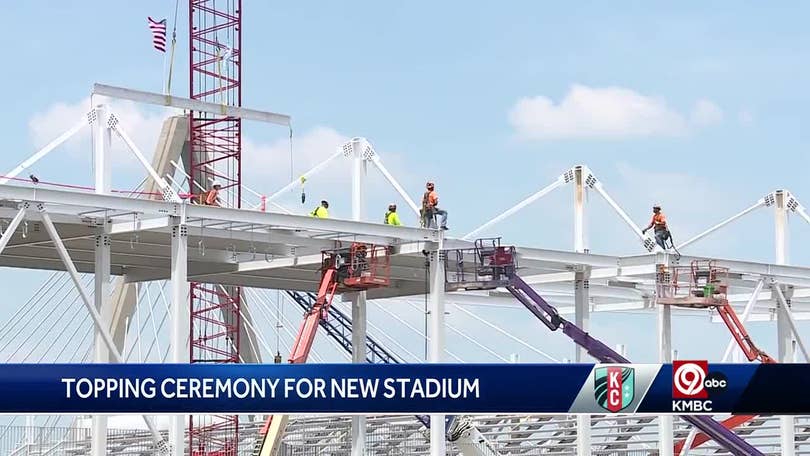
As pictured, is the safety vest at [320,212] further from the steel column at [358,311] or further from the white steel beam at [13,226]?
the white steel beam at [13,226]

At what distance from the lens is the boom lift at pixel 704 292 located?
167ft

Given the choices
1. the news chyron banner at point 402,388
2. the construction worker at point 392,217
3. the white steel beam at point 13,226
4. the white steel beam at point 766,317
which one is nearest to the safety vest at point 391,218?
the construction worker at point 392,217

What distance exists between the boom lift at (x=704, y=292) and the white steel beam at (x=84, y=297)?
617 inches

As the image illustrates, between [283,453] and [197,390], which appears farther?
[283,453]

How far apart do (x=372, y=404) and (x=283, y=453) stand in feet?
98.0

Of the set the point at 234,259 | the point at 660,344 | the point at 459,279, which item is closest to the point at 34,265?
the point at 234,259

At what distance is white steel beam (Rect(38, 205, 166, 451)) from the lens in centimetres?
4094

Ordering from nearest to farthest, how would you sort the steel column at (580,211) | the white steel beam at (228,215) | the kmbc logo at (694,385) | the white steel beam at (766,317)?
1. the kmbc logo at (694,385)
2. the white steel beam at (228,215)
3. the steel column at (580,211)
4. the white steel beam at (766,317)

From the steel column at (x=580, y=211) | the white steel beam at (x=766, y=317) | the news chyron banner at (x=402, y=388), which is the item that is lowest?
the news chyron banner at (x=402, y=388)

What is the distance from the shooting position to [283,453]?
6303 centimetres

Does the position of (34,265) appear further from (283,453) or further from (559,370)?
(559,370)

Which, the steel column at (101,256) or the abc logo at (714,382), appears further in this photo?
the steel column at (101,256)

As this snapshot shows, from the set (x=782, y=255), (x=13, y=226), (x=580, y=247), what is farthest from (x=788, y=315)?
(x=13, y=226)

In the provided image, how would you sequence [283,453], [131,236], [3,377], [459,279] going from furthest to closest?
1. [283,453]
2. [459,279]
3. [131,236]
4. [3,377]
